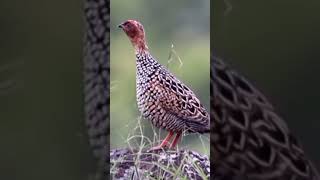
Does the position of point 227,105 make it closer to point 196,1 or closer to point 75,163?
point 196,1

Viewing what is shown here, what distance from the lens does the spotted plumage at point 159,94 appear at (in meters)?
4.33

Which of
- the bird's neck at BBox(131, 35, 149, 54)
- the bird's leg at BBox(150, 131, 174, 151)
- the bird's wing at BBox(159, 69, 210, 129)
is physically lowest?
the bird's leg at BBox(150, 131, 174, 151)

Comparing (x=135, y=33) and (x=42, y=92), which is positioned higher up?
(x=135, y=33)

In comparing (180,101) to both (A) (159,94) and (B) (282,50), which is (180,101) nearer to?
(A) (159,94)

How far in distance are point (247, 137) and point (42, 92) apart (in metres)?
1.64

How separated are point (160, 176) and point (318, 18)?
1687mm

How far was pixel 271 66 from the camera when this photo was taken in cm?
421

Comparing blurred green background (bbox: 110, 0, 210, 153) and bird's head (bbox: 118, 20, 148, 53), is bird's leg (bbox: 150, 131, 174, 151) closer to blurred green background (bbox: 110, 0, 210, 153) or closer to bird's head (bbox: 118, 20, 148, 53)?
blurred green background (bbox: 110, 0, 210, 153)

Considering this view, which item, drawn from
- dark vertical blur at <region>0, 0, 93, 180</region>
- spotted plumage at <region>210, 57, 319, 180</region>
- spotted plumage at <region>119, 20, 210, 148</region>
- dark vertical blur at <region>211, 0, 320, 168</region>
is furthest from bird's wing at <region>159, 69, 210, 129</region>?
dark vertical blur at <region>0, 0, 93, 180</region>

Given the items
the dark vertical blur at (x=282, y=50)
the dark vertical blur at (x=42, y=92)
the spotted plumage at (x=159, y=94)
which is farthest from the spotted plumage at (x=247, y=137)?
the dark vertical blur at (x=42, y=92)

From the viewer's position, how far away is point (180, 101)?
4.34 metres

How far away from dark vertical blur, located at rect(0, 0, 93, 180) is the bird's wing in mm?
660

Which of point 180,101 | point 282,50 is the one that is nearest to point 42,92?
point 180,101

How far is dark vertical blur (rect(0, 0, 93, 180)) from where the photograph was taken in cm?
439
